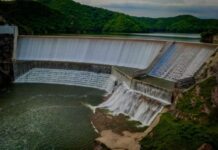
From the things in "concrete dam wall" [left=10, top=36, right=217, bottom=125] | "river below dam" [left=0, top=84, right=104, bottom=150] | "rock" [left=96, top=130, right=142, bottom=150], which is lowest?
"river below dam" [left=0, top=84, right=104, bottom=150]

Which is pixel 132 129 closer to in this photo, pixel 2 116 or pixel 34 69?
pixel 2 116

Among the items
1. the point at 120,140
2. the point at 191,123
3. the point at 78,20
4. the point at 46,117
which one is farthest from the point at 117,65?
the point at 78,20

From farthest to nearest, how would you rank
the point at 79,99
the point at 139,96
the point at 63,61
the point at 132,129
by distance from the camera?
1. the point at 63,61
2. the point at 79,99
3. the point at 139,96
4. the point at 132,129

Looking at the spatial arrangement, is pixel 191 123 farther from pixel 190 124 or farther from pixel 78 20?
pixel 78 20

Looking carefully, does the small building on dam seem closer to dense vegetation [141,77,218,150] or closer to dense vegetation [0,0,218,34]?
dense vegetation [141,77,218,150]

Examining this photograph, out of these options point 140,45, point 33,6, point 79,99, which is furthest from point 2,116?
point 33,6

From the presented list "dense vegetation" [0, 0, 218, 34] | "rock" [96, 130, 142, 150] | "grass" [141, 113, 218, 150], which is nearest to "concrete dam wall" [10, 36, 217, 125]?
"rock" [96, 130, 142, 150]
